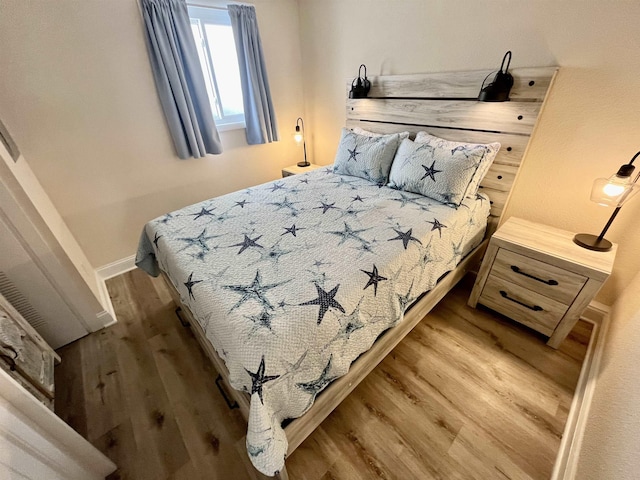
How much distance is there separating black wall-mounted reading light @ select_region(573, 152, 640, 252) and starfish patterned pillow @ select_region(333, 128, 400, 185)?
1.17m

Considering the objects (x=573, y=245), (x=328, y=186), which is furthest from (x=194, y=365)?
(x=573, y=245)

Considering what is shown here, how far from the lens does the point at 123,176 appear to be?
7.09ft

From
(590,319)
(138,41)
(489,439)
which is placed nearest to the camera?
(489,439)

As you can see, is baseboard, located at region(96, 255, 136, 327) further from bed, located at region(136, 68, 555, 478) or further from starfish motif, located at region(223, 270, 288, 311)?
starfish motif, located at region(223, 270, 288, 311)

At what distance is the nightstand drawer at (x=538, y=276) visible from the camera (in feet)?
4.47

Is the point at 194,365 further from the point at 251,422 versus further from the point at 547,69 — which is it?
the point at 547,69

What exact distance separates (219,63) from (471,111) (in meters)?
2.28

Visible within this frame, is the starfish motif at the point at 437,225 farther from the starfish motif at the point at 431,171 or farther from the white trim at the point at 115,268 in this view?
the white trim at the point at 115,268

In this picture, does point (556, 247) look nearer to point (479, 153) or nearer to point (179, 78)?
point (479, 153)

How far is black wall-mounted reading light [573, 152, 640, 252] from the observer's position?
121 centimetres

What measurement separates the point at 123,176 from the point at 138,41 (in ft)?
3.39

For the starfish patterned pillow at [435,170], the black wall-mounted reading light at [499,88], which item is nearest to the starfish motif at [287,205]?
the starfish patterned pillow at [435,170]

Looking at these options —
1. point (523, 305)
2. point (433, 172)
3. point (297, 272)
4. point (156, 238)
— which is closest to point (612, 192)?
point (523, 305)

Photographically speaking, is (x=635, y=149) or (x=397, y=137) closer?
(x=635, y=149)
